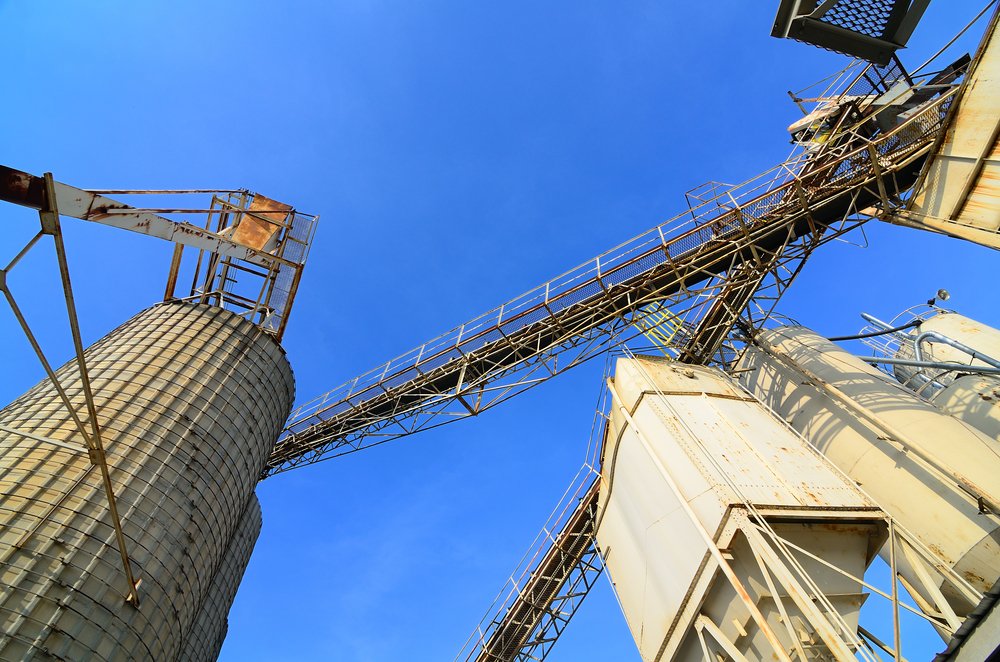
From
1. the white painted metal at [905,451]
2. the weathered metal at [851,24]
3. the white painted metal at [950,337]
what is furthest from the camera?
the white painted metal at [950,337]

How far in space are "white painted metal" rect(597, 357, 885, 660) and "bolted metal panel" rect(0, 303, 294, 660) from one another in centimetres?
936

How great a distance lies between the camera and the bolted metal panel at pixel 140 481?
8.81m

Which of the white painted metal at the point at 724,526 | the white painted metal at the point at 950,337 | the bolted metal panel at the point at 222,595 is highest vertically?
the white painted metal at the point at 950,337

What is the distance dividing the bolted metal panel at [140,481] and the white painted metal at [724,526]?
9.36 metres

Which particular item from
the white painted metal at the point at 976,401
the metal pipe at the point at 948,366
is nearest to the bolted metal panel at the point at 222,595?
the metal pipe at the point at 948,366

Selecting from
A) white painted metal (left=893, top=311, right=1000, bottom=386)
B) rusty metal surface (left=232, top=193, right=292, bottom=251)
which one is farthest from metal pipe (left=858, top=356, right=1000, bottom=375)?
rusty metal surface (left=232, top=193, right=292, bottom=251)

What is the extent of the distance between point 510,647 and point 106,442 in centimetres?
1420

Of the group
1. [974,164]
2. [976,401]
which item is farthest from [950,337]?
[974,164]

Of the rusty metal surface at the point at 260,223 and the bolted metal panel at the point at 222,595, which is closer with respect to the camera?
the bolted metal panel at the point at 222,595

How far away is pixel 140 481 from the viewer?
10633 millimetres

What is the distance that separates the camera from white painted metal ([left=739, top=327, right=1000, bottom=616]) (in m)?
10.9

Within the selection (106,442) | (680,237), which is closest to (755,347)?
(680,237)

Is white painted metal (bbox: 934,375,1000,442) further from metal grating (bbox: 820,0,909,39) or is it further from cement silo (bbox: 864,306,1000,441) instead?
metal grating (bbox: 820,0,909,39)

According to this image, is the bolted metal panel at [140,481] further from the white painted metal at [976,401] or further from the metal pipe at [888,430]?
the white painted metal at [976,401]
